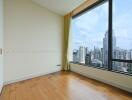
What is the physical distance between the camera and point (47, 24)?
5.03 meters

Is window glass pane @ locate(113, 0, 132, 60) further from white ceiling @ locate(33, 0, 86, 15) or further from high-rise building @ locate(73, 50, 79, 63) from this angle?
high-rise building @ locate(73, 50, 79, 63)

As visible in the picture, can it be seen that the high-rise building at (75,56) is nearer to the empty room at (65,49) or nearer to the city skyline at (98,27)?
the empty room at (65,49)

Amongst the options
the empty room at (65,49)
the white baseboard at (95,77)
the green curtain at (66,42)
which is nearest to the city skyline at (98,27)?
the empty room at (65,49)

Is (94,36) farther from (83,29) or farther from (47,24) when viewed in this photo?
(47,24)

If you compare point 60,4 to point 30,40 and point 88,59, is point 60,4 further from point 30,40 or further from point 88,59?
point 88,59

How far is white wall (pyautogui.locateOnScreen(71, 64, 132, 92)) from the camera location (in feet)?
9.93

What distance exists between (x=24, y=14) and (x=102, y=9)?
8.53ft

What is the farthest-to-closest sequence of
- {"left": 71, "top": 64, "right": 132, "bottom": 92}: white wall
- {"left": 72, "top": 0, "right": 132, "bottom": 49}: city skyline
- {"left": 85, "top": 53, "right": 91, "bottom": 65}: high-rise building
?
1. {"left": 85, "top": 53, "right": 91, "bottom": 65}: high-rise building
2. {"left": 72, "top": 0, "right": 132, "bottom": 49}: city skyline
3. {"left": 71, "top": 64, "right": 132, "bottom": 92}: white wall

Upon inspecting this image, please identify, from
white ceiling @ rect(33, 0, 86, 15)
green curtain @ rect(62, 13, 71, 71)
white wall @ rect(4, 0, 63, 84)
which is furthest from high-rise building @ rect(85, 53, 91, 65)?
white ceiling @ rect(33, 0, 86, 15)

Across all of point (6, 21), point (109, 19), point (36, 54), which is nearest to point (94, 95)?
point (109, 19)

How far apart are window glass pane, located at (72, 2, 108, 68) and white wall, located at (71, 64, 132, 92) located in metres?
0.23

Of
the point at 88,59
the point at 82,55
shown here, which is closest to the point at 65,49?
the point at 82,55

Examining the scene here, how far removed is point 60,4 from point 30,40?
173 centimetres

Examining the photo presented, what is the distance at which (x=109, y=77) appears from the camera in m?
3.51
